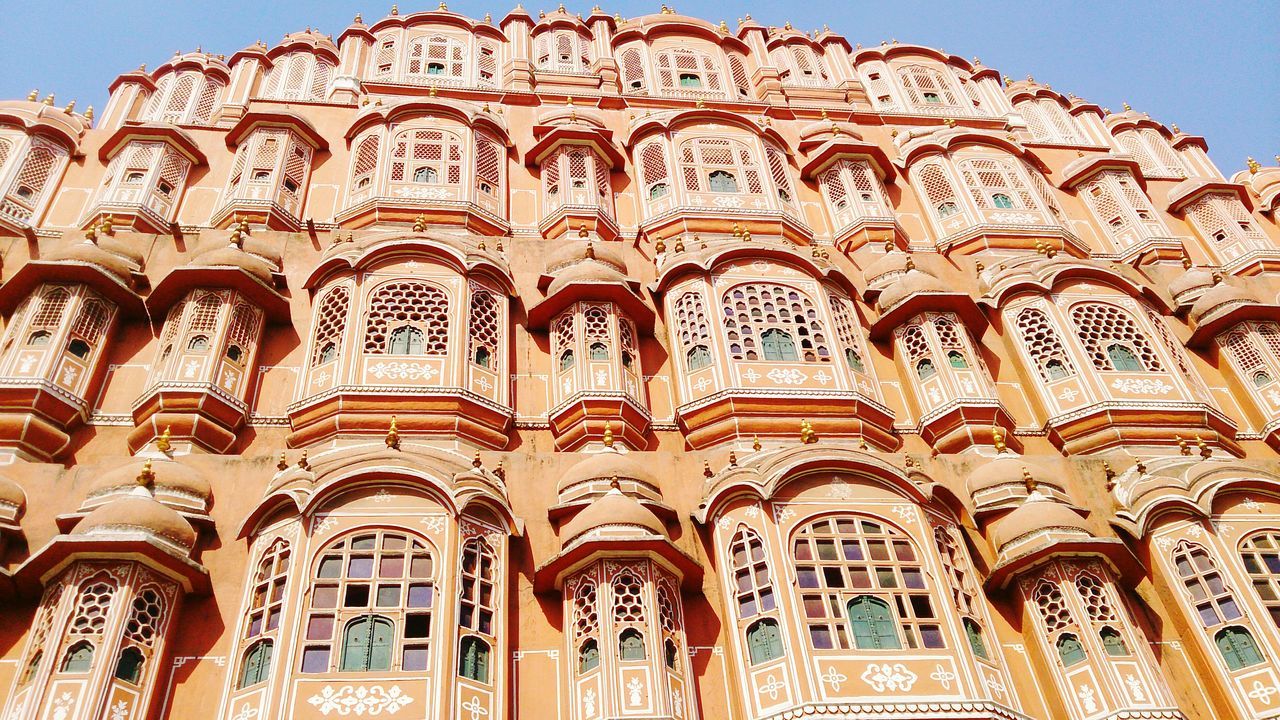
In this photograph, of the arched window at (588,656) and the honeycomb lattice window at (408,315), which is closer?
the arched window at (588,656)

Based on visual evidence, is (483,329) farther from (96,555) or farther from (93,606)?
(93,606)

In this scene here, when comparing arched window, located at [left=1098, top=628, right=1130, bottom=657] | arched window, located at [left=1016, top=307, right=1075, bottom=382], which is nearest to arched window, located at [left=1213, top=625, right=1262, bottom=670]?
arched window, located at [left=1098, top=628, right=1130, bottom=657]

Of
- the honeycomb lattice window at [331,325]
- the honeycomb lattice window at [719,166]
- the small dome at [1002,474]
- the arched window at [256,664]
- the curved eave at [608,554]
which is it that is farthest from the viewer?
the honeycomb lattice window at [719,166]

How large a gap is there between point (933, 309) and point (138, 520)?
1306 cm

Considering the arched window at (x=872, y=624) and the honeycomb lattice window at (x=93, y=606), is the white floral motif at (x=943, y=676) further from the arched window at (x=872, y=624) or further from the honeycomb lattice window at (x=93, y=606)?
the honeycomb lattice window at (x=93, y=606)

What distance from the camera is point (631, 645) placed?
12758mm

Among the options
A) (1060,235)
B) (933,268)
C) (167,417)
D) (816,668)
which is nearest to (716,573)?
(816,668)

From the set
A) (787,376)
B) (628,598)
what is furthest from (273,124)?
(628,598)

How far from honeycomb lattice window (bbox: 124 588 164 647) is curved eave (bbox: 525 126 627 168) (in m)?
13.6

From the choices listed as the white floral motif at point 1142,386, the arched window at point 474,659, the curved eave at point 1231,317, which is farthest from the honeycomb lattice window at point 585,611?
the curved eave at point 1231,317

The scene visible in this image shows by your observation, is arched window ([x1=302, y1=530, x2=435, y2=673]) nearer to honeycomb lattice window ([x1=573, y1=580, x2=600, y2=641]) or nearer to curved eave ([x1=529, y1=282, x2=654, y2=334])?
honeycomb lattice window ([x1=573, y1=580, x2=600, y2=641])

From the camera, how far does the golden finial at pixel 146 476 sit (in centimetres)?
1370

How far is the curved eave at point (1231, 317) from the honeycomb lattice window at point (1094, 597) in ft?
26.8

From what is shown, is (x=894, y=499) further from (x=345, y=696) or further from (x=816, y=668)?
(x=345, y=696)
